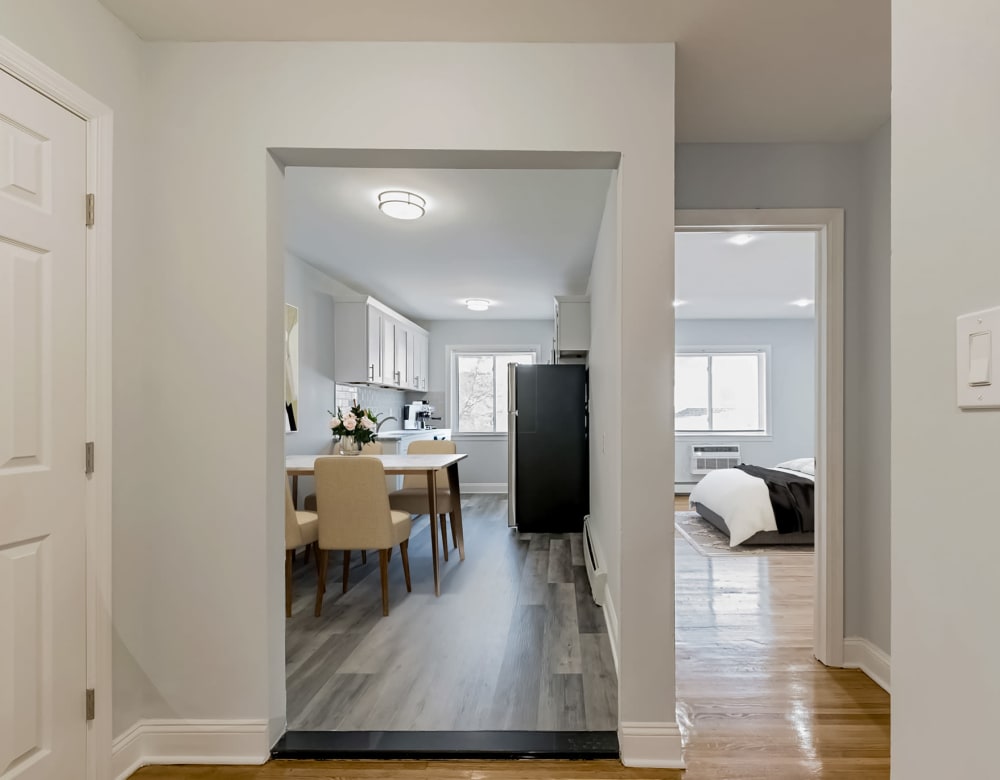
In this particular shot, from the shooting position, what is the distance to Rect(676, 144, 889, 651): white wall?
9.07 feet

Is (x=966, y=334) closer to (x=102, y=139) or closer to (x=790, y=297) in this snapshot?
(x=102, y=139)

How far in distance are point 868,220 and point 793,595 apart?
236 cm

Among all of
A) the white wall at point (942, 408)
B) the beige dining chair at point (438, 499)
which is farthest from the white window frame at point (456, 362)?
the white wall at point (942, 408)

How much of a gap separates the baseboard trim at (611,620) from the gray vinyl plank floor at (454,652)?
0.14ft

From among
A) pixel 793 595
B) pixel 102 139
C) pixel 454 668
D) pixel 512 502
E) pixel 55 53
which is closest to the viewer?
pixel 55 53

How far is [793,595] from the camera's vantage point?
387 cm

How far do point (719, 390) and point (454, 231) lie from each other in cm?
568

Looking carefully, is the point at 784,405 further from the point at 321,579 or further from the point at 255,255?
the point at 255,255

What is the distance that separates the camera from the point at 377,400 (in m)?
7.00

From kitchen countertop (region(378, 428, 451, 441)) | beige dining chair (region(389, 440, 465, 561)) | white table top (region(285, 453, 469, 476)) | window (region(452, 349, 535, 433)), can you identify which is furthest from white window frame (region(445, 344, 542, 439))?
white table top (region(285, 453, 469, 476))

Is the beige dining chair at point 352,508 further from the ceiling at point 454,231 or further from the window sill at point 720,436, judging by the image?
the window sill at point 720,436

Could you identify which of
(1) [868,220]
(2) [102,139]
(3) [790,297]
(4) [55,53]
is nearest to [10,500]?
(2) [102,139]

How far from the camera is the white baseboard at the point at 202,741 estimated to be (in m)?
2.04

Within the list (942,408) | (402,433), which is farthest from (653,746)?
(402,433)
